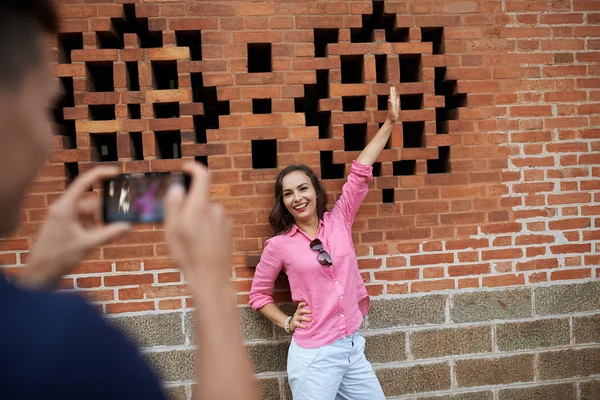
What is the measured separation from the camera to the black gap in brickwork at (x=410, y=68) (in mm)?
3205

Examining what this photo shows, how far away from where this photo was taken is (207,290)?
84cm

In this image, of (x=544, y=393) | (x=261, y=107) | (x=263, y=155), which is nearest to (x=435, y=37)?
(x=261, y=107)

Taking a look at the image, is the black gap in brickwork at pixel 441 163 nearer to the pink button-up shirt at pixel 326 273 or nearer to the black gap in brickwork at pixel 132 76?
the pink button-up shirt at pixel 326 273

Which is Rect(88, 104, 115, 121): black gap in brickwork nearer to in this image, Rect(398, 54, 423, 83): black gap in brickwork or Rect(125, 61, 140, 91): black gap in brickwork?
Rect(125, 61, 140, 91): black gap in brickwork

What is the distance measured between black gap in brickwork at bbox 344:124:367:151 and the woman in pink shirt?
36 centimetres

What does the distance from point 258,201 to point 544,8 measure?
2.29 m

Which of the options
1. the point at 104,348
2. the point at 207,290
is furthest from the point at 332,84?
the point at 104,348

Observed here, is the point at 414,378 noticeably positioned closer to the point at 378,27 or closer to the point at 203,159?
the point at 203,159

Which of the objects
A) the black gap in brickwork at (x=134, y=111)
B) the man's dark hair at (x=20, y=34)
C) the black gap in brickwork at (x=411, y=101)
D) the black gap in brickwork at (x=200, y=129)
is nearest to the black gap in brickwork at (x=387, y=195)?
the black gap in brickwork at (x=411, y=101)

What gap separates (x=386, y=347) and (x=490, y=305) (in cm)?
75

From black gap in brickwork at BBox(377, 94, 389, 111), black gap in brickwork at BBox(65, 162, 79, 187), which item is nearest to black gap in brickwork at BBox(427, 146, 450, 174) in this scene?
black gap in brickwork at BBox(377, 94, 389, 111)

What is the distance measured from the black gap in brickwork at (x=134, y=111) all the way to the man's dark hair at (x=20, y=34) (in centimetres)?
235

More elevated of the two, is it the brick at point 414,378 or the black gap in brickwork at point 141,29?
the black gap in brickwork at point 141,29

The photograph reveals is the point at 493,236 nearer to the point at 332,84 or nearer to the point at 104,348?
the point at 332,84
